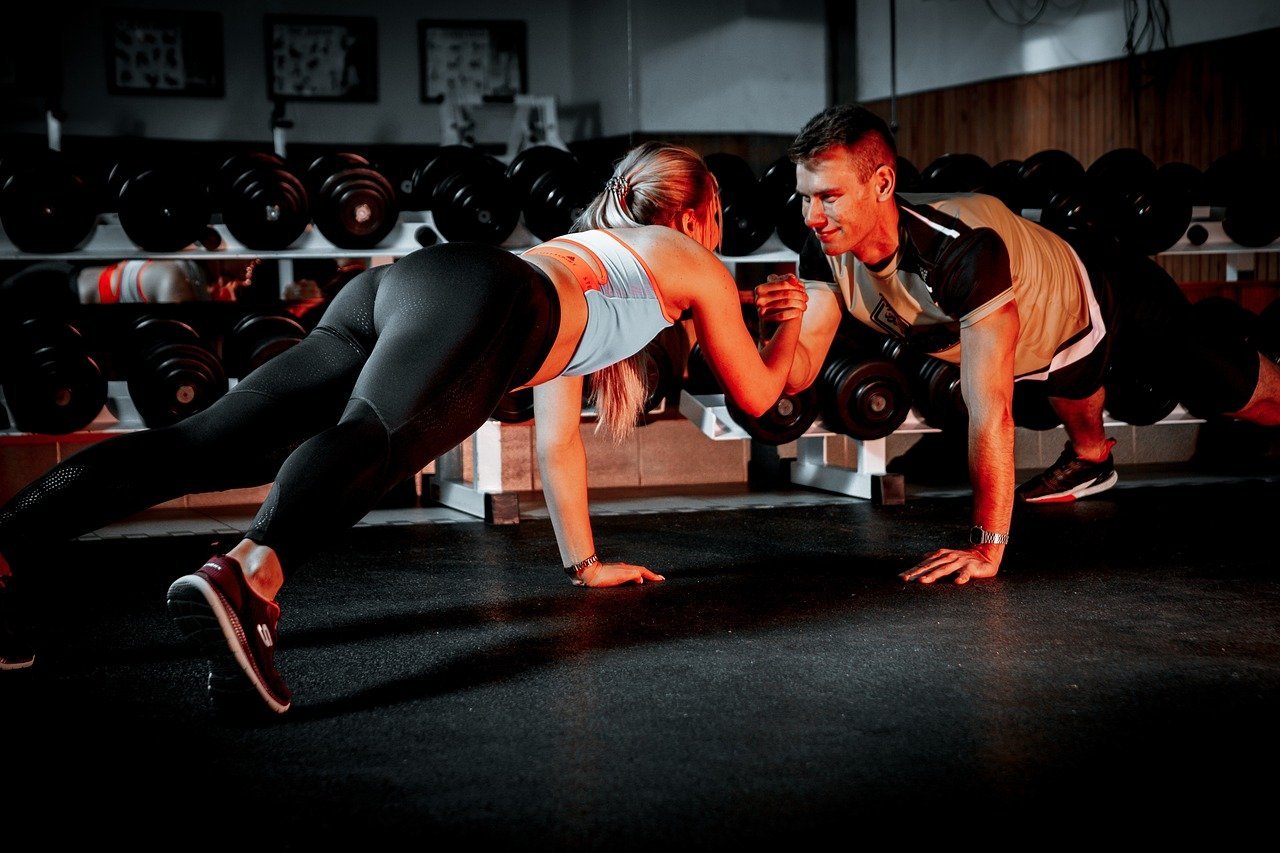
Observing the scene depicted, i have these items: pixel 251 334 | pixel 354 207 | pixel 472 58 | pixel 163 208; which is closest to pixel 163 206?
pixel 163 208

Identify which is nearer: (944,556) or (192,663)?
(192,663)

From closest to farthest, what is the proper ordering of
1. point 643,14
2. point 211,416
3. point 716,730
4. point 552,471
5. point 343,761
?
point 343,761 < point 716,730 < point 211,416 < point 552,471 < point 643,14

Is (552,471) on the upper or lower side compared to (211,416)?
lower

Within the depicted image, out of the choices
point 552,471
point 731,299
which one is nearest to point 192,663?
point 552,471

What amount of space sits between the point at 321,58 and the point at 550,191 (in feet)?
18.5

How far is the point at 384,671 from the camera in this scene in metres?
1.89

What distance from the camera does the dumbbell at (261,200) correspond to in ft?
11.9

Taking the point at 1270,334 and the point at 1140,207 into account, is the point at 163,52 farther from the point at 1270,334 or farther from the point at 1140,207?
the point at 1270,334

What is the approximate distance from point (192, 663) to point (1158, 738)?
55.5 inches

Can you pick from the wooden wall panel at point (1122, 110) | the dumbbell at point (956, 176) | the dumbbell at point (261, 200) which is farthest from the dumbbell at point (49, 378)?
the wooden wall panel at point (1122, 110)

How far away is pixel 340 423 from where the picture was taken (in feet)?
5.16

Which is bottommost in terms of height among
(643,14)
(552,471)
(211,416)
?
(552,471)

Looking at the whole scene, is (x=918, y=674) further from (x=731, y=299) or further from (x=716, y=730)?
(x=731, y=299)

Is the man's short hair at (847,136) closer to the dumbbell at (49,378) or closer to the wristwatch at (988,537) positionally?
the wristwatch at (988,537)
